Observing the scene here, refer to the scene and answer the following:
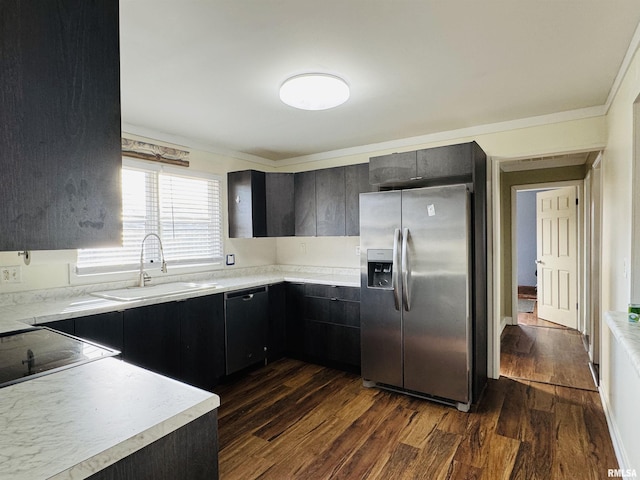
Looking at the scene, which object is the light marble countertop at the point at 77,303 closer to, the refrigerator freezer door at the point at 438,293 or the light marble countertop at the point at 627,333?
the refrigerator freezer door at the point at 438,293

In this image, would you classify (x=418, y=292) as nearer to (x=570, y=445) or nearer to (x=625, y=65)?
(x=570, y=445)

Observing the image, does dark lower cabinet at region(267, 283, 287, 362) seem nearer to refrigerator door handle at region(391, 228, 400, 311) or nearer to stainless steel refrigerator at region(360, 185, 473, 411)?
stainless steel refrigerator at region(360, 185, 473, 411)

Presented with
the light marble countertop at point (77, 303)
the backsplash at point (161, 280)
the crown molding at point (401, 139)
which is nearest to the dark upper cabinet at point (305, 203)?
the crown molding at point (401, 139)

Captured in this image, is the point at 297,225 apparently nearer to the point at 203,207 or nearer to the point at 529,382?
the point at 203,207

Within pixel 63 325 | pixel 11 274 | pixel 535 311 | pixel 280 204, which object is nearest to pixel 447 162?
pixel 280 204

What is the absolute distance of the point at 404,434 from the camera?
2439 mm

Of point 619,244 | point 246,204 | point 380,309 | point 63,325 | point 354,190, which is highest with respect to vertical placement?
point 354,190

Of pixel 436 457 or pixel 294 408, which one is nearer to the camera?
pixel 436 457

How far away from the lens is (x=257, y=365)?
3.65 m

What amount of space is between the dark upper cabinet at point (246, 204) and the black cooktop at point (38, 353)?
2.37m

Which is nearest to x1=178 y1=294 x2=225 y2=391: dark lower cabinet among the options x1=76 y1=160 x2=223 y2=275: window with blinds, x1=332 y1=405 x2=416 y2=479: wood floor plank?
x1=76 y1=160 x2=223 y2=275: window with blinds

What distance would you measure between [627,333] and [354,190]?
2.48m

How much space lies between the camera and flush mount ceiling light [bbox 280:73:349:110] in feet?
7.00

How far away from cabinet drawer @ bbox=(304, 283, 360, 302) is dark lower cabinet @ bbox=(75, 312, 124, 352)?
177cm
